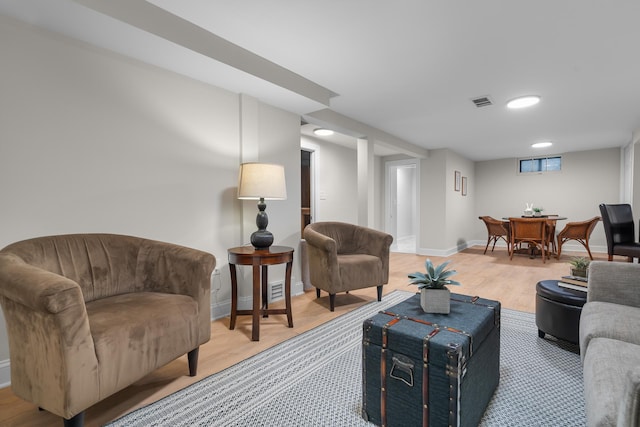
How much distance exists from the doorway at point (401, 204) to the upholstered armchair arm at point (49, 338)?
5.91 metres

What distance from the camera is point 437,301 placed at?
1.43 meters

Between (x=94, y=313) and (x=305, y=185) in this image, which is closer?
(x=94, y=313)

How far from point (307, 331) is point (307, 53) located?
2158 mm

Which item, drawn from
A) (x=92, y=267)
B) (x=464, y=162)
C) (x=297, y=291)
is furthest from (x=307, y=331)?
(x=464, y=162)

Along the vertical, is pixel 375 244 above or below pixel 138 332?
above

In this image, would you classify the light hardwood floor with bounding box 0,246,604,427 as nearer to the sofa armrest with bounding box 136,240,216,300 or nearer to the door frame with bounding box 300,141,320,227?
the sofa armrest with bounding box 136,240,216,300

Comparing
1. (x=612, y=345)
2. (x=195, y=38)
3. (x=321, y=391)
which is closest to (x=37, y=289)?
(x=321, y=391)

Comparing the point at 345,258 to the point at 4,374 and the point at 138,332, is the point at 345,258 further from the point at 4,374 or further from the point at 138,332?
the point at 4,374

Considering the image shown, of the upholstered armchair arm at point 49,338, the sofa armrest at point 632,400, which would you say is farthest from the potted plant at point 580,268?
the upholstered armchair arm at point 49,338

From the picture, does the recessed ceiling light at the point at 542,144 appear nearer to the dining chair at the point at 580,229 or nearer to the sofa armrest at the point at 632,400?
the dining chair at the point at 580,229

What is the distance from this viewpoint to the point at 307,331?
2.38 meters

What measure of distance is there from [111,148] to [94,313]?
3.75 feet

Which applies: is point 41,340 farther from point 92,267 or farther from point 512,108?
point 512,108

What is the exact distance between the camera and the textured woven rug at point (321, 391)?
138cm
